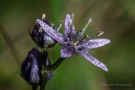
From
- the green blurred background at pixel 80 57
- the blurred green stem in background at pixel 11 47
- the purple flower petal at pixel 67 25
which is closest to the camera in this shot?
the purple flower petal at pixel 67 25

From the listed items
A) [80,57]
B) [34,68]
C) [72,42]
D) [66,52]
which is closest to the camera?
[66,52]

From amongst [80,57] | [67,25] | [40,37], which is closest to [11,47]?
[80,57]

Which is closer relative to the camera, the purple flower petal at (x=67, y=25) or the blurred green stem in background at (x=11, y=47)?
the purple flower petal at (x=67, y=25)

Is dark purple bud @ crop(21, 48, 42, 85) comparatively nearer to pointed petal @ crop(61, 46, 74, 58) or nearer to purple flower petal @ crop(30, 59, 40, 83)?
purple flower petal @ crop(30, 59, 40, 83)

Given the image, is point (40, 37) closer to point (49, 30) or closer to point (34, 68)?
point (49, 30)

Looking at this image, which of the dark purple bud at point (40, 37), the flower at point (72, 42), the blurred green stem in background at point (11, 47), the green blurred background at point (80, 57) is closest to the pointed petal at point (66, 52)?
the flower at point (72, 42)

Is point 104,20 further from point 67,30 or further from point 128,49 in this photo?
point 67,30

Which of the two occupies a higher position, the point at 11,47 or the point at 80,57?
the point at 11,47

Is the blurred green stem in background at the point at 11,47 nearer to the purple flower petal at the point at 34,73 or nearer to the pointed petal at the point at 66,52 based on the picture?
the purple flower petal at the point at 34,73

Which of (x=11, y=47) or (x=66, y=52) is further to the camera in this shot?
(x=11, y=47)
